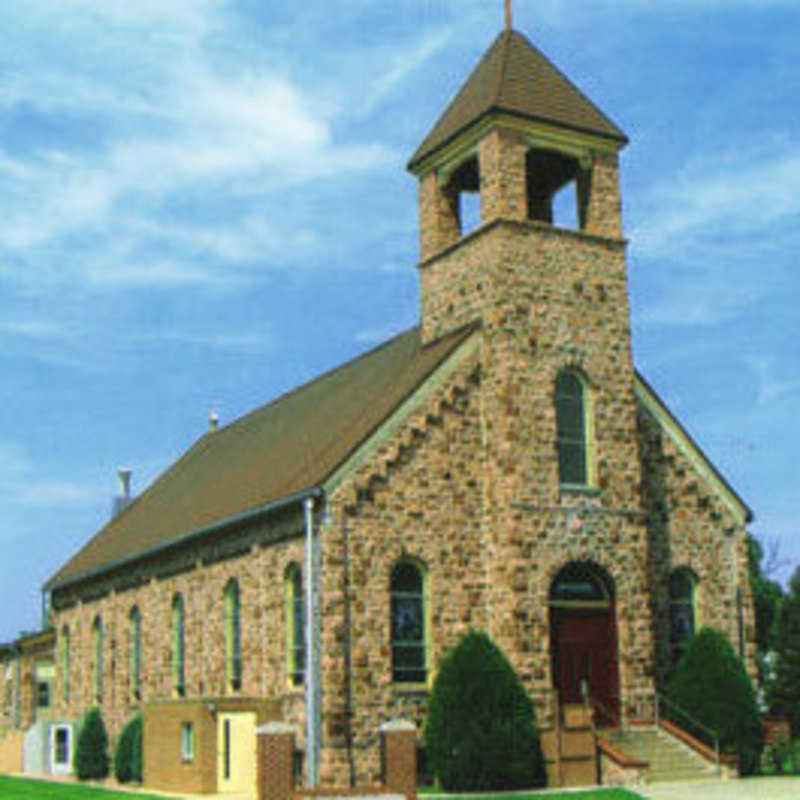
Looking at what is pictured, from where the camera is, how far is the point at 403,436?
29.8 meters

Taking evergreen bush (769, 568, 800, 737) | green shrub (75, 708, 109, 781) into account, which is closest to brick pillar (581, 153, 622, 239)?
evergreen bush (769, 568, 800, 737)

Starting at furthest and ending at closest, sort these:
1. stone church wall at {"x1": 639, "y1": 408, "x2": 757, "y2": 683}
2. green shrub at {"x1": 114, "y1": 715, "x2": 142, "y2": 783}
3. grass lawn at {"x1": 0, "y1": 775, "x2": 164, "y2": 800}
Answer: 1. green shrub at {"x1": 114, "y1": 715, "x2": 142, "y2": 783}
2. stone church wall at {"x1": 639, "y1": 408, "x2": 757, "y2": 683}
3. grass lawn at {"x1": 0, "y1": 775, "x2": 164, "y2": 800}

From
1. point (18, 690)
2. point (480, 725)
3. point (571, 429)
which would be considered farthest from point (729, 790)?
point (18, 690)

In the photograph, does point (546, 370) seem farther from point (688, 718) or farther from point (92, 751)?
point (92, 751)

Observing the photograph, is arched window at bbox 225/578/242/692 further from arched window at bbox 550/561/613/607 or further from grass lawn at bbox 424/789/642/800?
grass lawn at bbox 424/789/642/800

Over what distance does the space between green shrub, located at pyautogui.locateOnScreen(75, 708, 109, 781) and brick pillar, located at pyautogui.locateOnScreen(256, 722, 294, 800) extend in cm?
1508

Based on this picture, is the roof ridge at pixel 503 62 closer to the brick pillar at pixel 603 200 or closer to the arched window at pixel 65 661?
the brick pillar at pixel 603 200

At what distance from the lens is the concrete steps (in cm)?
2922

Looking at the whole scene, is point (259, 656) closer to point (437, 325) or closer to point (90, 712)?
point (437, 325)

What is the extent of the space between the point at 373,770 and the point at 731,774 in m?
7.29

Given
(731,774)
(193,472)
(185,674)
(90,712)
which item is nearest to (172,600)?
(185,674)

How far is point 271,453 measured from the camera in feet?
123

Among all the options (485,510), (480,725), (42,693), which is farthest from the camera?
(42,693)

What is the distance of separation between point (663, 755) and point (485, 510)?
20.0ft
